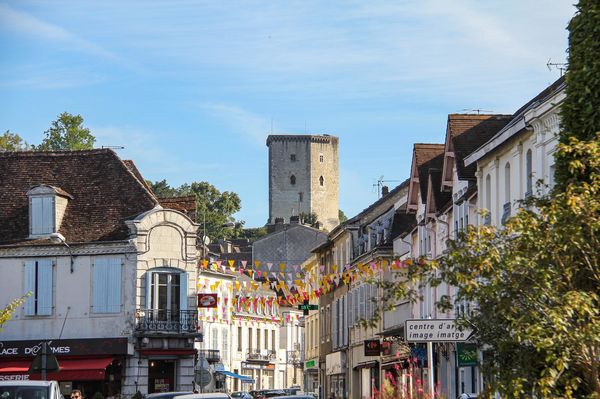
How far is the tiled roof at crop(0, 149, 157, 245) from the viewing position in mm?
58219

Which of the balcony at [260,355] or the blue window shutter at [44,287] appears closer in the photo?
the blue window shutter at [44,287]

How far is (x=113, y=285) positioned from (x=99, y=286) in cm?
62

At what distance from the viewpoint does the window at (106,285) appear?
186 feet

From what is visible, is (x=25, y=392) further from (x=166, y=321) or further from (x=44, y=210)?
(x=44, y=210)

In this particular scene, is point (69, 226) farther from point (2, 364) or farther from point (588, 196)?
point (588, 196)

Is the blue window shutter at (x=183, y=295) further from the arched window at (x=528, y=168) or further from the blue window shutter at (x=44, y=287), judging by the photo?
the arched window at (x=528, y=168)

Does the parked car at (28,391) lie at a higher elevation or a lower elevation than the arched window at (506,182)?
lower

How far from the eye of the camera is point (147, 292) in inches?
2250

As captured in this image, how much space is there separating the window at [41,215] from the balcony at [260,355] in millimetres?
42133

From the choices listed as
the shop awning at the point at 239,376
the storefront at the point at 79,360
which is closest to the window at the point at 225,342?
the shop awning at the point at 239,376

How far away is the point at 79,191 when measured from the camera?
60000mm

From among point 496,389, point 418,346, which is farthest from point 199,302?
point 496,389

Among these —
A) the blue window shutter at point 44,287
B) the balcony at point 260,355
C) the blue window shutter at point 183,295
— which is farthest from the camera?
the balcony at point 260,355

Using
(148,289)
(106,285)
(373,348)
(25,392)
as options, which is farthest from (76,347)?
(25,392)
